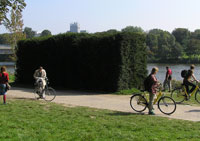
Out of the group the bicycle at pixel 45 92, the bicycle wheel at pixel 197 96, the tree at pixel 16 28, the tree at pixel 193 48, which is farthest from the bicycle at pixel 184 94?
the tree at pixel 193 48

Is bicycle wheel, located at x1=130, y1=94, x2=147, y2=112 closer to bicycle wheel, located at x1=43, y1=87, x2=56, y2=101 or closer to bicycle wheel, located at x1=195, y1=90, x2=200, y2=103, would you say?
bicycle wheel, located at x1=195, y1=90, x2=200, y2=103

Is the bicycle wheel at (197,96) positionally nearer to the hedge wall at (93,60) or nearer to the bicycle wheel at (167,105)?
the bicycle wheel at (167,105)

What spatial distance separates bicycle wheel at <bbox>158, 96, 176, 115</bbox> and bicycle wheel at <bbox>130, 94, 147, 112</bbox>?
1.92 feet

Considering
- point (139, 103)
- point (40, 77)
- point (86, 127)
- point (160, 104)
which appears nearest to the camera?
point (86, 127)

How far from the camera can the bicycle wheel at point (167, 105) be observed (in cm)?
890

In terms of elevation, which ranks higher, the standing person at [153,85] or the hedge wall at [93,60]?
the hedge wall at [93,60]

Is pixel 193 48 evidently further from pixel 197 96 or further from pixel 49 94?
pixel 49 94

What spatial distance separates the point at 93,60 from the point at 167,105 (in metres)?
7.55

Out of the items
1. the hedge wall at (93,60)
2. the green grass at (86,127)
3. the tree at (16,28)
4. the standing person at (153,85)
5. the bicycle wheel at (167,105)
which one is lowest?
the green grass at (86,127)

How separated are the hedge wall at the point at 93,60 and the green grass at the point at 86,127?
681cm

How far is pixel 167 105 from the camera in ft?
29.3

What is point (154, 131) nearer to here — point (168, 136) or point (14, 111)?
point (168, 136)

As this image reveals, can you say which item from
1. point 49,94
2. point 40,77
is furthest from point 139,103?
point 40,77

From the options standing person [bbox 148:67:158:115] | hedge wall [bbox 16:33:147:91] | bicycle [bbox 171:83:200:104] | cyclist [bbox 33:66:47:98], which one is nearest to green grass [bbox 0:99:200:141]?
standing person [bbox 148:67:158:115]
